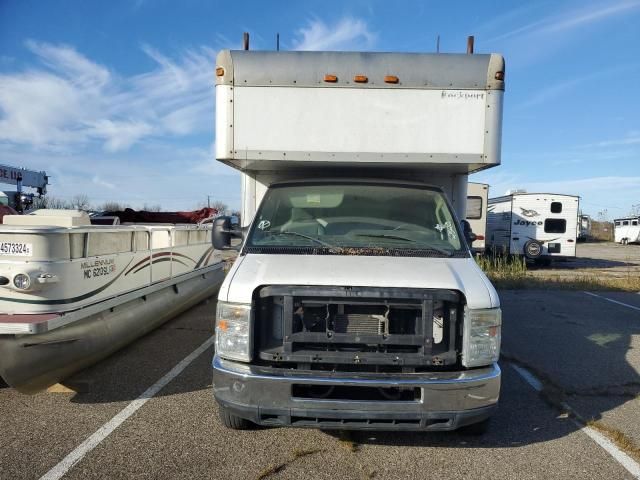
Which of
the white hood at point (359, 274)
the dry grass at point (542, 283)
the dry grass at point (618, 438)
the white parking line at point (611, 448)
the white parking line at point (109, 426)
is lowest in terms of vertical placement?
the white parking line at point (109, 426)

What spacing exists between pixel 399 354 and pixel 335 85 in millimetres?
2570

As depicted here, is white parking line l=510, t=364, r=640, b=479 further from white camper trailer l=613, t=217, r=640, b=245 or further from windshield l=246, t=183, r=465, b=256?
white camper trailer l=613, t=217, r=640, b=245

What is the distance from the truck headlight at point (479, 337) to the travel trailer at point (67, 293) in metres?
3.40

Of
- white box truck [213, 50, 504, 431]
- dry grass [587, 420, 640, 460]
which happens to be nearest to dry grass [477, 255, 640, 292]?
white box truck [213, 50, 504, 431]

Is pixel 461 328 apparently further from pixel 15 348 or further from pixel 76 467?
pixel 15 348

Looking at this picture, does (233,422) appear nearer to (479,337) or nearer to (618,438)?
(479,337)

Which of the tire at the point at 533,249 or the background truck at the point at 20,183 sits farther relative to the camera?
the tire at the point at 533,249

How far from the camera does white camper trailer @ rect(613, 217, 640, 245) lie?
43.9 m

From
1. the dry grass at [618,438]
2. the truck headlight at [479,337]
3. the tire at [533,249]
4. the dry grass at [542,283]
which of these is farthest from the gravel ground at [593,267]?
the truck headlight at [479,337]

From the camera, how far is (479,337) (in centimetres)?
339

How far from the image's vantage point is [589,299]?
11094 mm

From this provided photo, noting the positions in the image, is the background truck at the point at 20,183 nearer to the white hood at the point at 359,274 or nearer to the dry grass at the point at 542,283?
the white hood at the point at 359,274

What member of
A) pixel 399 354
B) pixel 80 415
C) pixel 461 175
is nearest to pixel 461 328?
pixel 399 354

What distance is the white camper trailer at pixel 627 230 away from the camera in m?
43.9
